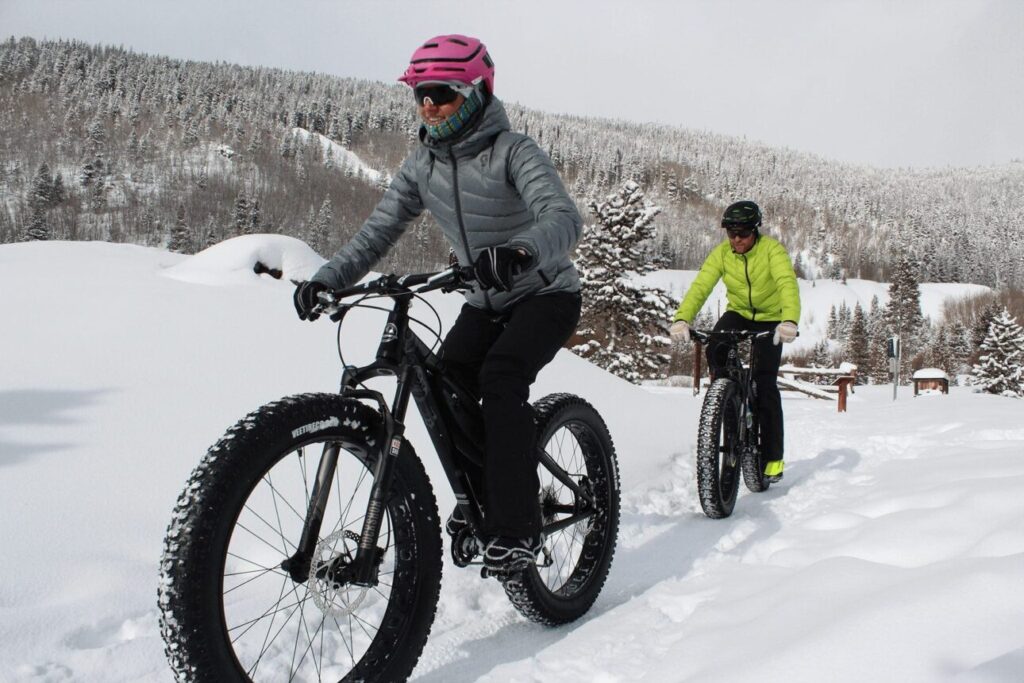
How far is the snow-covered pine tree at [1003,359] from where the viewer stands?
2233 inches

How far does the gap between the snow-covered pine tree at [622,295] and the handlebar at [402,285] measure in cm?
3186

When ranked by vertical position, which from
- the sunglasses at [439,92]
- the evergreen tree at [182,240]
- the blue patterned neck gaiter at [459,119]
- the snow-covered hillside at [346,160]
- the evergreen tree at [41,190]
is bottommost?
the blue patterned neck gaiter at [459,119]

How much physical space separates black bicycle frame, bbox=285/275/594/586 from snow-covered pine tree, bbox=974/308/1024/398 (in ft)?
219

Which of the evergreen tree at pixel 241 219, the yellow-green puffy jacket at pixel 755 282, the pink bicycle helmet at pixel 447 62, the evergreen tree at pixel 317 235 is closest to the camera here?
the pink bicycle helmet at pixel 447 62

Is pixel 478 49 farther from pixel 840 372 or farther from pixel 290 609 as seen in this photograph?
pixel 840 372

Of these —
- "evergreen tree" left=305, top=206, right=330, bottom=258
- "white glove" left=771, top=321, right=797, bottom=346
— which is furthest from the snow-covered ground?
"evergreen tree" left=305, top=206, right=330, bottom=258

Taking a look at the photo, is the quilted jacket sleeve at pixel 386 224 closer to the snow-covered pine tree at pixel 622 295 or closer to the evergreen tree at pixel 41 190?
the snow-covered pine tree at pixel 622 295

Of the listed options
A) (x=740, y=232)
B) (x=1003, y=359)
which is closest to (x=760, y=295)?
(x=740, y=232)

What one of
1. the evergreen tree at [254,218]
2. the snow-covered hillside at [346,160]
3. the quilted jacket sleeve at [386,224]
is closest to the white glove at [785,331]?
the quilted jacket sleeve at [386,224]

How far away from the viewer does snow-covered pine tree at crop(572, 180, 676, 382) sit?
3453 cm

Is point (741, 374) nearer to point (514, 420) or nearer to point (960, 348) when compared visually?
point (514, 420)

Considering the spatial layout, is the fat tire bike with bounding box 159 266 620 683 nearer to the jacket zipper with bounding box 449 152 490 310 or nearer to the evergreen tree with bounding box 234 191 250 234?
the jacket zipper with bounding box 449 152 490 310

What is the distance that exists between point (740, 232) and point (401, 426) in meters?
3.98

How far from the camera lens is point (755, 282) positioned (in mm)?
5727
